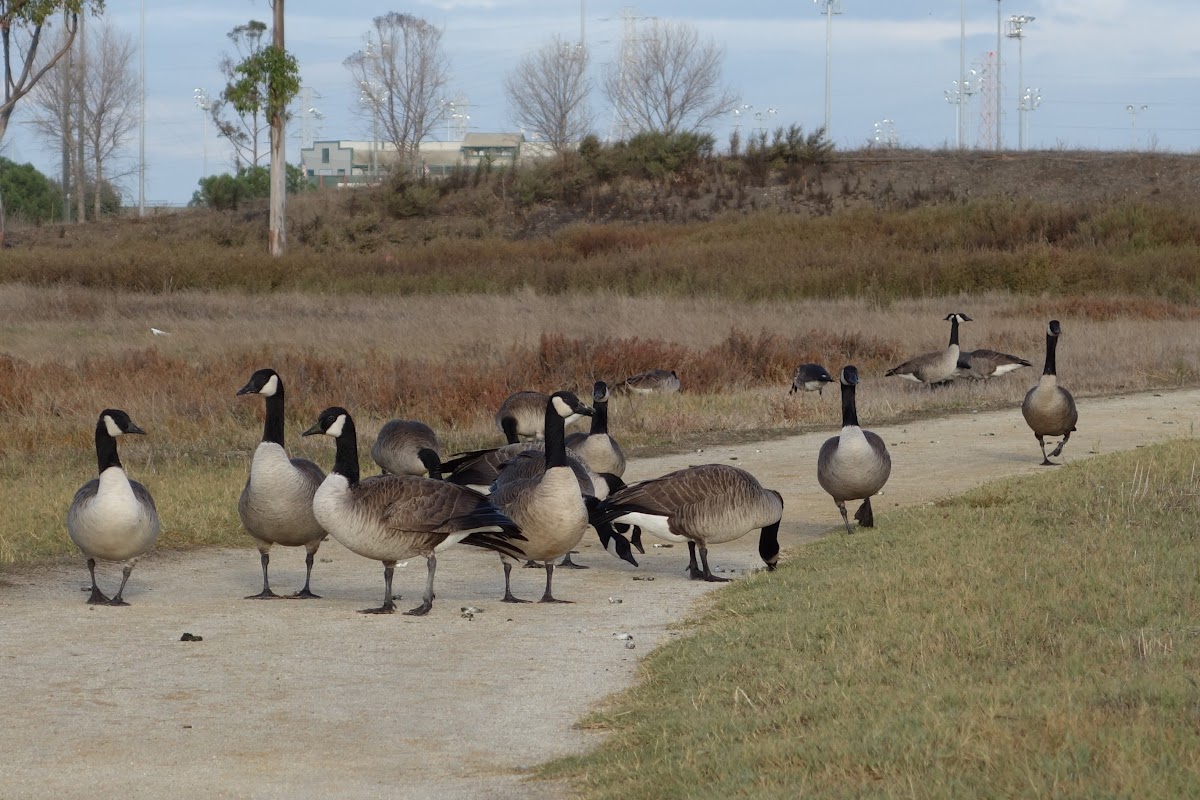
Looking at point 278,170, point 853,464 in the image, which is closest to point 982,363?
point 853,464

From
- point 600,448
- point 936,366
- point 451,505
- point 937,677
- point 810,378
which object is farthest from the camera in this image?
point 936,366

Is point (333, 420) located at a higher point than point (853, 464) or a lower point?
higher

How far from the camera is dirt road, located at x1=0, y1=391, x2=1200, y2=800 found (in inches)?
215

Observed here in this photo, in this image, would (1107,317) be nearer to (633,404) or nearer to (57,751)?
(633,404)

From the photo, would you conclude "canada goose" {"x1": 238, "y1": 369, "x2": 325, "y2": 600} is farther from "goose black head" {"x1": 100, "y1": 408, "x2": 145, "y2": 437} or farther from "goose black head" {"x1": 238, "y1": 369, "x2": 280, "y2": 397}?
"goose black head" {"x1": 100, "y1": 408, "x2": 145, "y2": 437}

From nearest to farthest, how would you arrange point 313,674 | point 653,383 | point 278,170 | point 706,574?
1. point 313,674
2. point 706,574
3. point 653,383
4. point 278,170

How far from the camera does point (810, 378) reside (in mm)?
18484

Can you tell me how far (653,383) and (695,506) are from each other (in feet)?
35.7

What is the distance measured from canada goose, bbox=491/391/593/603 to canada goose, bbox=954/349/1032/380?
13.9 m

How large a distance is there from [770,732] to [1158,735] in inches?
55.8

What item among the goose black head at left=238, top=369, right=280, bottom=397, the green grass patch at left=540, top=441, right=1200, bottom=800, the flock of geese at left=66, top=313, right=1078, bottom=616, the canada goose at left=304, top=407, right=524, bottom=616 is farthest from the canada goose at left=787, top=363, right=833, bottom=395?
the canada goose at left=304, top=407, right=524, bottom=616

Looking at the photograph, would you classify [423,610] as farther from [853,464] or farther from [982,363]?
[982,363]

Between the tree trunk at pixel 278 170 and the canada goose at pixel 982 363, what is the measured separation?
27.0m

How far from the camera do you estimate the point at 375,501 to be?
8.32m
